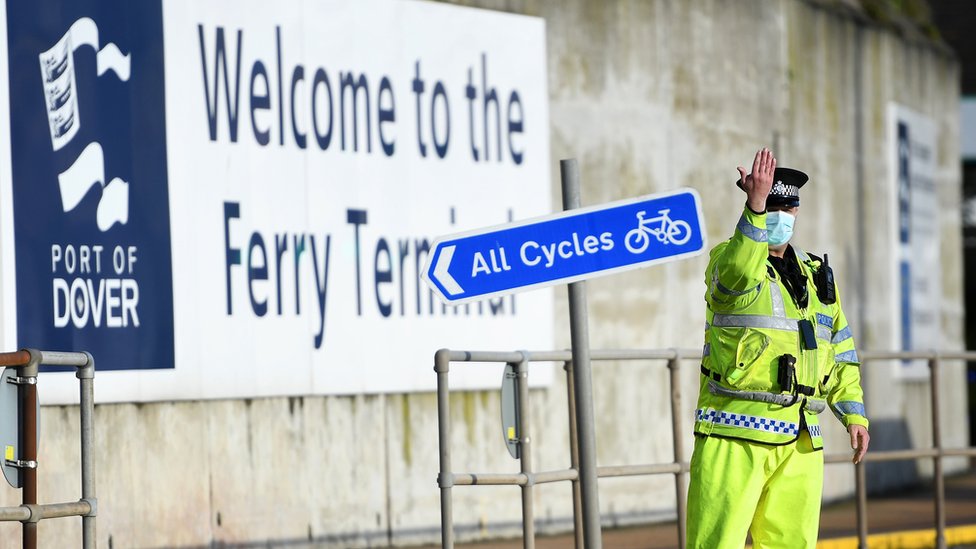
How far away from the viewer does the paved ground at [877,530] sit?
1109 cm

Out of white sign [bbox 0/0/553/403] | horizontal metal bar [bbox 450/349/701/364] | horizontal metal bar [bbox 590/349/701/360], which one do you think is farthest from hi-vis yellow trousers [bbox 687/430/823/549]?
white sign [bbox 0/0/553/403]

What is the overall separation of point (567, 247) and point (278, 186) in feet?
17.1

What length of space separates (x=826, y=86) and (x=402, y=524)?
6312mm

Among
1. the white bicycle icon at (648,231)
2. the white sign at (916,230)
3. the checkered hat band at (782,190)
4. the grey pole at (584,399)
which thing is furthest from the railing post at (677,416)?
the white sign at (916,230)

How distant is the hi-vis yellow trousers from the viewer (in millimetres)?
6461

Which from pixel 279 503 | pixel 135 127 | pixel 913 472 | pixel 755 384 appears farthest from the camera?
pixel 913 472

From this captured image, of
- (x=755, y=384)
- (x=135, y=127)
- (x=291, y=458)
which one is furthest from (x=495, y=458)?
(x=755, y=384)

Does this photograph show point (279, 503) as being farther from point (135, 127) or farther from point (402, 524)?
point (135, 127)

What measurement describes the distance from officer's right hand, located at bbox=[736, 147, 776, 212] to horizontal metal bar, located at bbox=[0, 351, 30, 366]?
2626 millimetres

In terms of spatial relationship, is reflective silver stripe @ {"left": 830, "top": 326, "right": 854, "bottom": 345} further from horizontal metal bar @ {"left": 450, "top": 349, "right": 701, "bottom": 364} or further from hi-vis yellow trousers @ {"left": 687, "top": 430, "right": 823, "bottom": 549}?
horizontal metal bar @ {"left": 450, "top": 349, "right": 701, "bottom": 364}

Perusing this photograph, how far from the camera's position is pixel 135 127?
952cm

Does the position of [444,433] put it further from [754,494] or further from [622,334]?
[622,334]

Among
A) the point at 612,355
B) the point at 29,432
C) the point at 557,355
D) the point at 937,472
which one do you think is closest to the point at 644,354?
the point at 612,355

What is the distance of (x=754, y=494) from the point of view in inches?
255
